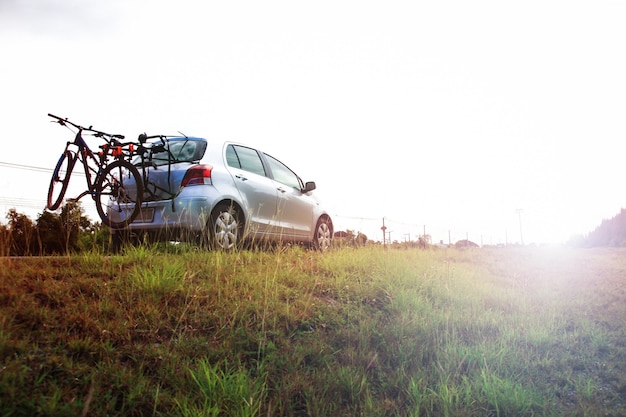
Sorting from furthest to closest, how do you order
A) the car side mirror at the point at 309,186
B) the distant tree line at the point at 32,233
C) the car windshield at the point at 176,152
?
the car side mirror at the point at 309,186 < the car windshield at the point at 176,152 < the distant tree line at the point at 32,233

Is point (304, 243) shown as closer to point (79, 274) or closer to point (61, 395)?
point (79, 274)

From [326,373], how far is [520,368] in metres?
2.62

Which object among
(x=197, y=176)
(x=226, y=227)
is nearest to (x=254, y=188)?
(x=226, y=227)

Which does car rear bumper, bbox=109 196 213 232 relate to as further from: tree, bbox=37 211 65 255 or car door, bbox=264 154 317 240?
tree, bbox=37 211 65 255

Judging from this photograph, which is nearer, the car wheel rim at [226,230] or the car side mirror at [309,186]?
the car wheel rim at [226,230]

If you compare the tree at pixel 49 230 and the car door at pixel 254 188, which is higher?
the car door at pixel 254 188

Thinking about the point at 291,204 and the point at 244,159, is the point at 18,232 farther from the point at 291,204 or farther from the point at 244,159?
the point at 291,204

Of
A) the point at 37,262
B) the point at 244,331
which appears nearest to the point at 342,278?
the point at 244,331

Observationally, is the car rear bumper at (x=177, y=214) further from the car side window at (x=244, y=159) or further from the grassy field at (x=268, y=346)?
the car side window at (x=244, y=159)

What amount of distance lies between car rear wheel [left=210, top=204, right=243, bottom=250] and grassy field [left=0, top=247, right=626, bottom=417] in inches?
11.4

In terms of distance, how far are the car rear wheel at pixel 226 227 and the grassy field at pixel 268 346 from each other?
0.95ft

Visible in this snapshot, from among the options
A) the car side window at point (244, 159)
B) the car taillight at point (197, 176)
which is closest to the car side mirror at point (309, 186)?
the car side window at point (244, 159)

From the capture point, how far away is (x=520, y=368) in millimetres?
5035

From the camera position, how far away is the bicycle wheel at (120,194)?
6.02 metres
